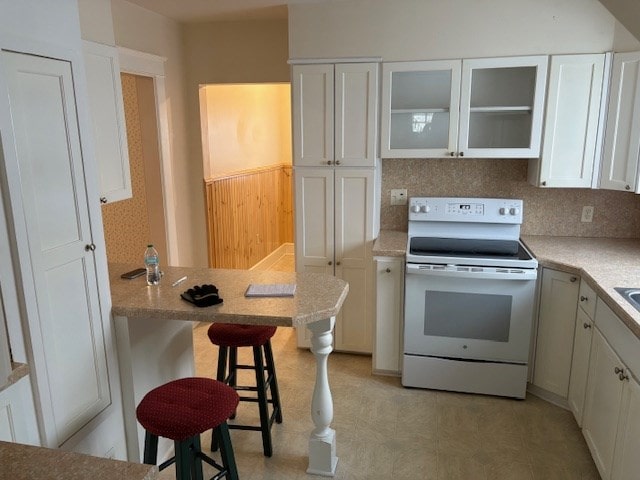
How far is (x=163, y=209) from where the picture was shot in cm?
369

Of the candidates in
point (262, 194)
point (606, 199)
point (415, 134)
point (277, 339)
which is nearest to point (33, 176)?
point (415, 134)

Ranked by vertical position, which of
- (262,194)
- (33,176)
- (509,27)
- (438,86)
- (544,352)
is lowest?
(544,352)

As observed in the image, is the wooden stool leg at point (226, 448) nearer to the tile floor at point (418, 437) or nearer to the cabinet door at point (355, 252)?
the tile floor at point (418, 437)

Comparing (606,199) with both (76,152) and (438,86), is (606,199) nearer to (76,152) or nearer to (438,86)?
(438,86)

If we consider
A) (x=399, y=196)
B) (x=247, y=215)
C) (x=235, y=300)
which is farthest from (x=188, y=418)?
(x=247, y=215)

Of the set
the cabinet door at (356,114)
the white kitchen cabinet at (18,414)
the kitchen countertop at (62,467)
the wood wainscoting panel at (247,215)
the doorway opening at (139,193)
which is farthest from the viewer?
the wood wainscoting panel at (247,215)

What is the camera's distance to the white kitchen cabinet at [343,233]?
333cm

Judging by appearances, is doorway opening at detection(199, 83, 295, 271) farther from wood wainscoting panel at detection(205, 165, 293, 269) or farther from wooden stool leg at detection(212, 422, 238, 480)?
wooden stool leg at detection(212, 422, 238, 480)

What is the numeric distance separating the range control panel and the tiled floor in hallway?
3.75ft

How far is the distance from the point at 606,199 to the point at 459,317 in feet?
4.35

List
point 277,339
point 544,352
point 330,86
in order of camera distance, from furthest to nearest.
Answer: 1. point 277,339
2. point 330,86
3. point 544,352

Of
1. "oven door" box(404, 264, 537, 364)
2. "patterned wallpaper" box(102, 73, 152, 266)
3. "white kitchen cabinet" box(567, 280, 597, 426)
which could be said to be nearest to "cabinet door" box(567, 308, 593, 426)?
"white kitchen cabinet" box(567, 280, 597, 426)

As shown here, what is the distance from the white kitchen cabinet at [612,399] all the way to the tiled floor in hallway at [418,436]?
0.25 m

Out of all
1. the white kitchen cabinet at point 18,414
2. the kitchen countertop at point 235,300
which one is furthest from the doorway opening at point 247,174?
the white kitchen cabinet at point 18,414
